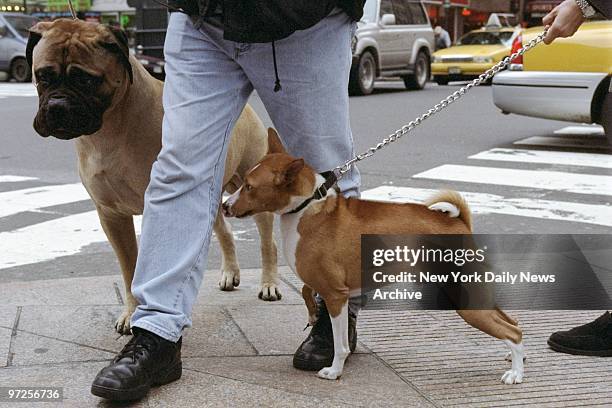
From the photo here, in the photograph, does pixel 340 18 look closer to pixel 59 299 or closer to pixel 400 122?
pixel 59 299

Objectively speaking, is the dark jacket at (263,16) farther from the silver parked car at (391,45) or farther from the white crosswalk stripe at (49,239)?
the silver parked car at (391,45)

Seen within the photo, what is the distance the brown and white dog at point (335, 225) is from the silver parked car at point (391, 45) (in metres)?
14.6

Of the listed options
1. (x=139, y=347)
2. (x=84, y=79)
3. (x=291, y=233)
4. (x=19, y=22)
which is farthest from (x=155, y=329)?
(x=19, y=22)

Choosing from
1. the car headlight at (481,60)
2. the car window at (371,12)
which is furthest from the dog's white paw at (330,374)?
the car headlight at (481,60)

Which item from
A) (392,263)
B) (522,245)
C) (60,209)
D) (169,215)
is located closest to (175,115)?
(169,215)

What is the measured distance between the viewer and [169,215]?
3150mm

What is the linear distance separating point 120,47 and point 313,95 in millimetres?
844

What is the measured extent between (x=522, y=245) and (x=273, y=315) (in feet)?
5.78

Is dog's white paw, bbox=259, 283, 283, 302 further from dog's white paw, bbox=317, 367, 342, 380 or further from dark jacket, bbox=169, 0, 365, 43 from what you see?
dark jacket, bbox=169, 0, 365, 43

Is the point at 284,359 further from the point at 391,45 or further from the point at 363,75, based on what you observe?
the point at 391,45

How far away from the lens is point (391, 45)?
64.9 ft

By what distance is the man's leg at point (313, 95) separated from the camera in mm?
3211

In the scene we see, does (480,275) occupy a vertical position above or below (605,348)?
above

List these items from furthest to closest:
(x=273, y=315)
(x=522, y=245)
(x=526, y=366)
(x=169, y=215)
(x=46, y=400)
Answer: (x=522, y=245) → (x=273, y=315) → (x=526, y=366) → (x=169, y=215) → (x=46, y=400)
